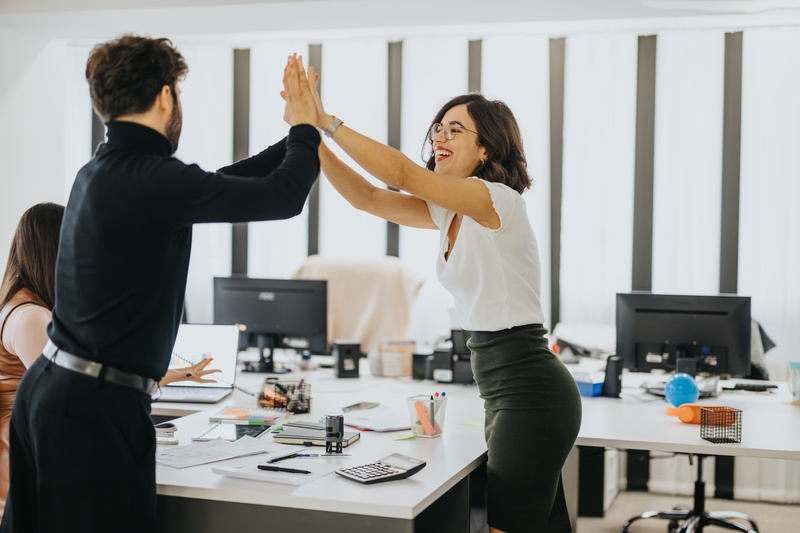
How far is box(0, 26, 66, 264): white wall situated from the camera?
4.70m

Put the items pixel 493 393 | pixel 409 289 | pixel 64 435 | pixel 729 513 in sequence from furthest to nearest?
pixel 409 289, pixel 729 513, pixel 493 393, pixel 64 435

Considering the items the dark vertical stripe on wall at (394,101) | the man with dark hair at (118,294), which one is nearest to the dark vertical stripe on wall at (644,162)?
the dark vertical stripe on wall at (394,101)

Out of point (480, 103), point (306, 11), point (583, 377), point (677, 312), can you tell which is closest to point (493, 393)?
point (480, 103)

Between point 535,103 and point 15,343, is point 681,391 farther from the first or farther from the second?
point 535,103

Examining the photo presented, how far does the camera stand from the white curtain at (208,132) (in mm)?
6184

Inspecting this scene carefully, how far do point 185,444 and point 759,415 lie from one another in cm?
212

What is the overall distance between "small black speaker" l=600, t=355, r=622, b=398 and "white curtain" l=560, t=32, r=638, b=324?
2067 mm

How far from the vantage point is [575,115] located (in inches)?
217

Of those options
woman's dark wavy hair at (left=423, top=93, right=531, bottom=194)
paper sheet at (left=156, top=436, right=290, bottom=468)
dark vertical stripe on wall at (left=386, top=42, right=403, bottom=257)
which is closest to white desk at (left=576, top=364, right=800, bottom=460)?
woman's dark wavy hair at (left=423, top=93, right=531, bottom=194)

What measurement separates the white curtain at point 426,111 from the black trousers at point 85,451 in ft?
13.4

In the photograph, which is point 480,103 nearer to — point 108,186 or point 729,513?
point 108,186

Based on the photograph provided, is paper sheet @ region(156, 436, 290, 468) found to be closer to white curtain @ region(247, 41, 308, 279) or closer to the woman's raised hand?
the woman's raised hand

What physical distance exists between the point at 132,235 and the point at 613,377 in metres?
2.32

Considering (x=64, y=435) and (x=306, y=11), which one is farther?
(x=306, y=11)
